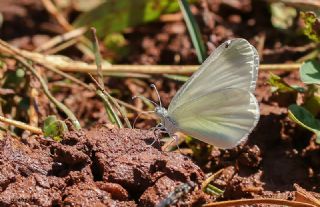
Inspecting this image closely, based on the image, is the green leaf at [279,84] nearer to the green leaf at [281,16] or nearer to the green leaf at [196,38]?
the green leaf at [196,38]

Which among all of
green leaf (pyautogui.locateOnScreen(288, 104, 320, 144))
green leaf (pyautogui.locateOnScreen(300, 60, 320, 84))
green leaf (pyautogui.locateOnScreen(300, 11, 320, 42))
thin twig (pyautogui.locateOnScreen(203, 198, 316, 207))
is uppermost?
green leaf (pyautogui.locateOnScreen(300, 11, 320, 42))

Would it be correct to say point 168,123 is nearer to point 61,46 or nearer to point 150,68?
point 150,68

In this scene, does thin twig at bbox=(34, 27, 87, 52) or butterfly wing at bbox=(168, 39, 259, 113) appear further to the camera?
thin twig at bbox=(34, 27, 87, 52)

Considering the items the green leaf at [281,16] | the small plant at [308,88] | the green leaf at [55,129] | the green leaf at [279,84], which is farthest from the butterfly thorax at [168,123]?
the green leaf at [281,16]

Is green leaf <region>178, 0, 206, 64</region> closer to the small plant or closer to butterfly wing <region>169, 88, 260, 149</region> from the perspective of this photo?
the small plant

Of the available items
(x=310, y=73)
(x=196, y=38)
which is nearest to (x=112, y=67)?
(x=196, y=38)

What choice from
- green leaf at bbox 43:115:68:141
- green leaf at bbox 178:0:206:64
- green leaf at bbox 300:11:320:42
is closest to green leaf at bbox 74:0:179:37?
green leaf at bbox 178:0:206:64
